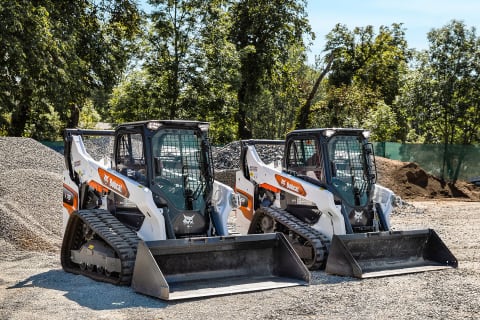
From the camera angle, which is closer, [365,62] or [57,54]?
[57,54]

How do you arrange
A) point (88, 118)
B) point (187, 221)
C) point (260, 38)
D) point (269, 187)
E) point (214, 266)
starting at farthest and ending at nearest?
1. point (88, 118)
2. point (260, 38)
3. point (269, 187)
4. point (187, 221)
5. point (214, 266)

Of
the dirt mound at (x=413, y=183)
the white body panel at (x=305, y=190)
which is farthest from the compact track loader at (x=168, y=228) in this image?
the dirt mound at (x=413, y=183)

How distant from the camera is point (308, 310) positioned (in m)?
8.20

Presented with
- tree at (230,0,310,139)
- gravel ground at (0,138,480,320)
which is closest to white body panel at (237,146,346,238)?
gravel ground at (0,138,480,320)

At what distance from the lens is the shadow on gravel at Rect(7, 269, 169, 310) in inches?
328

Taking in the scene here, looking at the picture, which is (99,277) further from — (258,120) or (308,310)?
(258,120)

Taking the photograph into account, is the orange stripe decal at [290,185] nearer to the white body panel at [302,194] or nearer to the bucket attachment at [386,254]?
the white body panel at [302,194]

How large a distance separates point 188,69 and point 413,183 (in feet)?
34.9

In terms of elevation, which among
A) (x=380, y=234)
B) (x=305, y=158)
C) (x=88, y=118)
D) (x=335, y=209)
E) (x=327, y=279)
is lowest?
Result: (x=327, y=279)

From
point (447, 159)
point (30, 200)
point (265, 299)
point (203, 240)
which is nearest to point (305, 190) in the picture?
point (203, 240)

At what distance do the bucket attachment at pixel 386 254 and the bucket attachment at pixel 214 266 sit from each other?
0.96 meters

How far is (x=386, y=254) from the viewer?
36.8 ft

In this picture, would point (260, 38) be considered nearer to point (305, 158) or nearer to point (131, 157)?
point (305, 158)

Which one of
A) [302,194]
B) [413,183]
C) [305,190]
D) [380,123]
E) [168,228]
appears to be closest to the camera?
[168,228]
